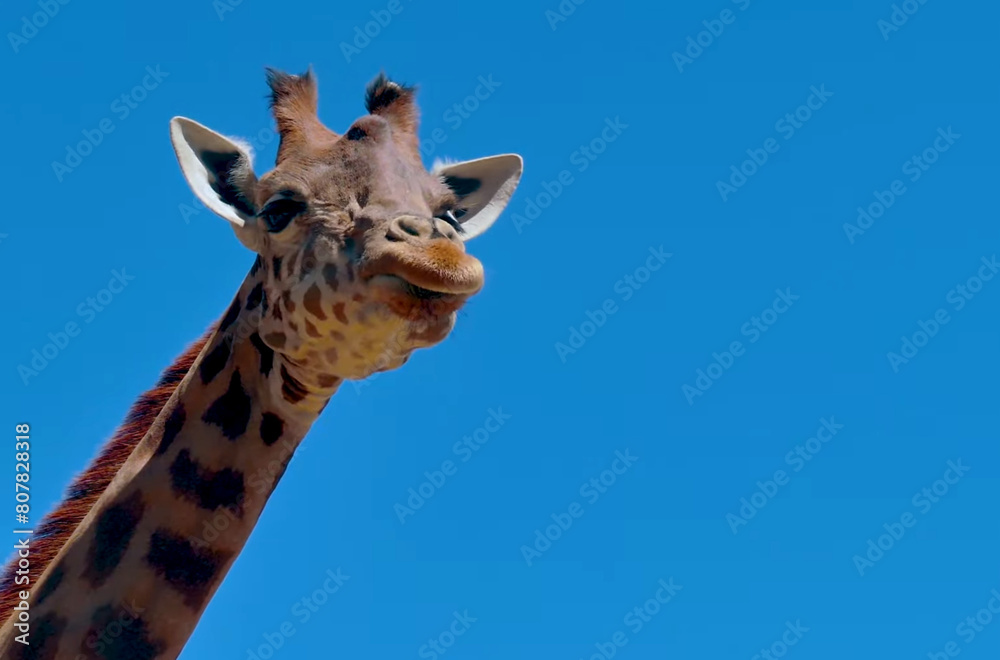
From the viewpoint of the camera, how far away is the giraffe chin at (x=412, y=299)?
6.20 meters

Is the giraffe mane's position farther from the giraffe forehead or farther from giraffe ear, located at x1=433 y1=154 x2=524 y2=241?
giraffe ear, located at x1=433 y1=154 x2=524 y2=241

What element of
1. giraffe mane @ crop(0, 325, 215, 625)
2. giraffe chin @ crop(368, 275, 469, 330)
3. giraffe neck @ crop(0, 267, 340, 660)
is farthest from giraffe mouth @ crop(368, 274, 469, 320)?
giraffe mane @ crop(0, 325, 215, 625)

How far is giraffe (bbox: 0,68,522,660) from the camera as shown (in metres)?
6.23

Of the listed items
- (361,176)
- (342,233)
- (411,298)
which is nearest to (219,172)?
(361,176)

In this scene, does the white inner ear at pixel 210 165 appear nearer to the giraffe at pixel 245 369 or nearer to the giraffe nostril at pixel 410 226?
the giraffe at pixel 245 369

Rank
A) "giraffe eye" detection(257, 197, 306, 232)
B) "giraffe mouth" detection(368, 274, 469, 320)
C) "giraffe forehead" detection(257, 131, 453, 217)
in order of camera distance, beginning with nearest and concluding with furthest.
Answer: "giraffe mouth" detection(368, 274, 469, 320)
"giraffe forehead" detection(257, 131, 453, 217)
"giraffe eye" detection(257, 197, 306, 232)

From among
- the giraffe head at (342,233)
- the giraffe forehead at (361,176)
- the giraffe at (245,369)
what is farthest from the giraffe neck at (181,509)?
the giraffe forehead at (361,176)

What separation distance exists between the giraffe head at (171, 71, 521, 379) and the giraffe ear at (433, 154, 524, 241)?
0.99 feet

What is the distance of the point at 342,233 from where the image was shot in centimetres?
657

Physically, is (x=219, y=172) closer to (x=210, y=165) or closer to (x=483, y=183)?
(x=210, y=165)

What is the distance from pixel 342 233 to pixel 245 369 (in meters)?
0.98

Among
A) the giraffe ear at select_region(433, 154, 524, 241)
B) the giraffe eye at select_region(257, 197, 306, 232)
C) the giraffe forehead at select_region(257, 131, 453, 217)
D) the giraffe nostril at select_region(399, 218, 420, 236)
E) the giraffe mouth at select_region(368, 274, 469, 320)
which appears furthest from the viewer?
the giraffe ear at select_region(433, 154, 524, 241)

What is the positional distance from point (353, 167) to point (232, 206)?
748 mm

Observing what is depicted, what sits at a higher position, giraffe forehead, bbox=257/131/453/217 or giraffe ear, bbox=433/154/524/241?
giraffe ear, bbox=433/154/524/241
